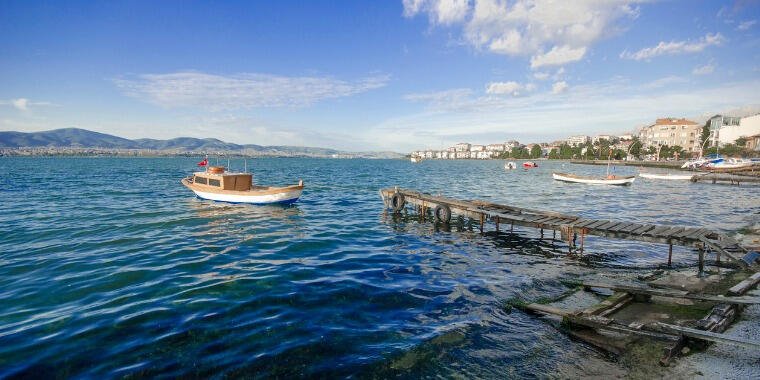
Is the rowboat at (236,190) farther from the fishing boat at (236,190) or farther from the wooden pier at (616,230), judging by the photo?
the wooden pier at (616,230)

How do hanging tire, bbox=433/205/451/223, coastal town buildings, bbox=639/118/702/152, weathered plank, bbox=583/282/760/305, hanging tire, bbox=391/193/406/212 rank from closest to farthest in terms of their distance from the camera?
weathered plank, bbox=583/282/760/305 < hanging tire, bbox=433/205/451/223 < hanging tire, bbox=391/193/406/212 < coastal town buildings, bbox=639/118/702/152

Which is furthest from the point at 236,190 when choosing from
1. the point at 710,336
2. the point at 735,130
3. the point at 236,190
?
the point at 735,130

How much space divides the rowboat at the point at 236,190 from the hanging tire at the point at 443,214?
11.6 m

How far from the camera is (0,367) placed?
8195 mm

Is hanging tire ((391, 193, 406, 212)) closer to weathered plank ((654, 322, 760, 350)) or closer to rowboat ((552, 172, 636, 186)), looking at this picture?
weathered plank ((654, 322, 760, 350))

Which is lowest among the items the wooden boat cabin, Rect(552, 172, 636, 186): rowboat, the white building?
Rect(552, 172, 636, 186): rowboat

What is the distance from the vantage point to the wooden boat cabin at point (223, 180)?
32.1 metres

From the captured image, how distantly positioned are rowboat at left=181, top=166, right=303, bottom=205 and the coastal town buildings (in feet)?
563

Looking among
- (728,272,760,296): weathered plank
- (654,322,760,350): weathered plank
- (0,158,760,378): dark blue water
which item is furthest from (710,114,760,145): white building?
(654,322,760,350): weathered plank

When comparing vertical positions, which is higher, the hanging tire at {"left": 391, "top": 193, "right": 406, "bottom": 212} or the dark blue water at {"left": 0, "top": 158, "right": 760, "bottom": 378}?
the hanging tire at {"left": 391, "top": 193, "right": 406, "bottom": 212}

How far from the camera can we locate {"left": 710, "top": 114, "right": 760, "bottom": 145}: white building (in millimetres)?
127625

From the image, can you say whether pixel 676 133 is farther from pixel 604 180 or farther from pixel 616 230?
pixel 616 230

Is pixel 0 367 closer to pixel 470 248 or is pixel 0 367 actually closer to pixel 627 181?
pixel 470 248

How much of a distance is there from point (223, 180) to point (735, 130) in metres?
172
